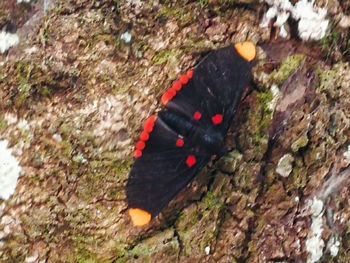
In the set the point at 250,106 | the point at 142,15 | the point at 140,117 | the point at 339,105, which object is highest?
the point at 142,15

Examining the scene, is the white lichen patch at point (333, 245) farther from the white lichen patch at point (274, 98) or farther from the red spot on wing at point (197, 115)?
the red spot on wing at point (197, 115)

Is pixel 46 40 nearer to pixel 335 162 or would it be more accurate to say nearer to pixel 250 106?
pixel 250 106

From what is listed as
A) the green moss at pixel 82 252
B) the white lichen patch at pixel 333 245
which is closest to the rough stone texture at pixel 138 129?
the green moss at pixel 82 252

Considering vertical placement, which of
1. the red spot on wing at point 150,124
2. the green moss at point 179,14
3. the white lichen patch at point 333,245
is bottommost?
the white lichen patch at point 333,245

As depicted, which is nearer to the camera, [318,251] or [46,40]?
[46,40]

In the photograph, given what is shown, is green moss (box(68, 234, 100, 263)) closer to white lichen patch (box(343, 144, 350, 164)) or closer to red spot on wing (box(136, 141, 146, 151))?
red spot on wing (box(136, 141, 146, 151))

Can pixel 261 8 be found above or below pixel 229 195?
above

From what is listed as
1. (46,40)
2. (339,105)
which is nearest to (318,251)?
(339,105)
